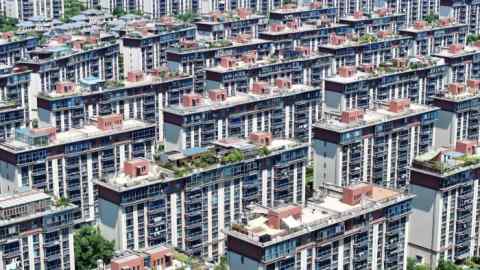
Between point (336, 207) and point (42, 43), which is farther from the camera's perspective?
point (42, 43)

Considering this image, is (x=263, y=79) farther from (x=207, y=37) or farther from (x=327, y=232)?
(x=327, y=232)

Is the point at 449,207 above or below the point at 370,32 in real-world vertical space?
below

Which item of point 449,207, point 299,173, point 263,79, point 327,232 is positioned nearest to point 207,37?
point 263,79

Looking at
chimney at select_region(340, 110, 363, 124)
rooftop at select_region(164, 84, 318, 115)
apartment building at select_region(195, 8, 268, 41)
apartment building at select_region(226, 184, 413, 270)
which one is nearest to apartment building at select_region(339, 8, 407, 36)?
apartment building at select_region(195, 8, 268, 41)

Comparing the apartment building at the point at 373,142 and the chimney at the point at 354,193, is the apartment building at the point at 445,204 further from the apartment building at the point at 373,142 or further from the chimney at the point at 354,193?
the chimney at the point at 354,193

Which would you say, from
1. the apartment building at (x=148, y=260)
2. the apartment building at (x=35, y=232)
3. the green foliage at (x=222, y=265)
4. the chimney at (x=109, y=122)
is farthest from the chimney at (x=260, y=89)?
the apartment building at (x=148, y=260)
